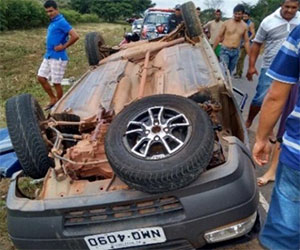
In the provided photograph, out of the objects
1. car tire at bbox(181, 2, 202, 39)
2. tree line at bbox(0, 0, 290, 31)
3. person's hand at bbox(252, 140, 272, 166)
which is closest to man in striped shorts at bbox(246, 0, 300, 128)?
car tire at bbox(181, 2, 202, 39)

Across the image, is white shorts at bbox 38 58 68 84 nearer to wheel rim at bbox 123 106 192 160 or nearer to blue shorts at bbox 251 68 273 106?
blue shorts at bbox 251 68 273 106

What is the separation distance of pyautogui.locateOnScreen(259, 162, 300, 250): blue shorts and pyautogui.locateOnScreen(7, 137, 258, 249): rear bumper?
146mm

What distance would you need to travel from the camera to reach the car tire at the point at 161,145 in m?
2.07

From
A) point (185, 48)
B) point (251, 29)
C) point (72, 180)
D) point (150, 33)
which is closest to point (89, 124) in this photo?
point (72, 180)

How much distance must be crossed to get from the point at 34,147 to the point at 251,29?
26.5 feet

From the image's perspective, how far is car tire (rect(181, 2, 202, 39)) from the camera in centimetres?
442

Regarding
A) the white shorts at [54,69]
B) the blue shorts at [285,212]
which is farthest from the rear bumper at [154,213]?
the white shorts at [54,69]

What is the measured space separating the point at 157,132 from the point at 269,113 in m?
0.66

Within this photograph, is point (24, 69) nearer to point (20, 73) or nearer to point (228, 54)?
point (20, 73)

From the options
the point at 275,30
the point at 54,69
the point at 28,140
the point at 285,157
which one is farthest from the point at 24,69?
the point at 285,157

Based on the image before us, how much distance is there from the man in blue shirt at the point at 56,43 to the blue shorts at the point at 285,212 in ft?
15.3

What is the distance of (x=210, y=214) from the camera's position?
2.09 metres

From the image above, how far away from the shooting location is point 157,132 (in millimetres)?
2350

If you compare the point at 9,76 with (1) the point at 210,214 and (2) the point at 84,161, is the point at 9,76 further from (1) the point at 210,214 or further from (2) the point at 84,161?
(1) the point at 210,214
